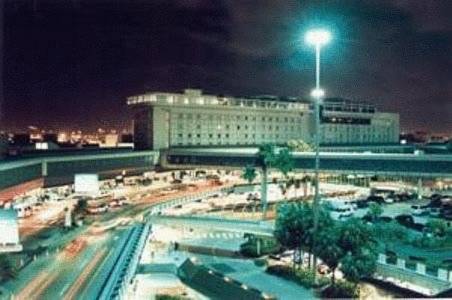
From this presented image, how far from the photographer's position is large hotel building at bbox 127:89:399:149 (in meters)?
5.23

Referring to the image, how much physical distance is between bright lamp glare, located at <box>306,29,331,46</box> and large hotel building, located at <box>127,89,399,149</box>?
1330 millimetres

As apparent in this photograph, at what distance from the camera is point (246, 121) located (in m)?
5.20

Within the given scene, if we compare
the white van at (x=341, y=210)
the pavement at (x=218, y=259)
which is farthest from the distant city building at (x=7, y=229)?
the white van at (x=341, y=210)

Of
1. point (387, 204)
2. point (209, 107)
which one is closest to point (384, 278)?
point (209, 107)

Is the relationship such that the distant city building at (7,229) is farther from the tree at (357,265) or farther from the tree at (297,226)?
the tree at (297,226)

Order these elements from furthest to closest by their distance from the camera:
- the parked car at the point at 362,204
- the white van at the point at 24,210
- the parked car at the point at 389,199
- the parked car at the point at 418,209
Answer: the parked car at the point at 389,199 < the parked car at the point at 362,204 < the parked car at the point at 418,209 < the white van at the point at 24,210

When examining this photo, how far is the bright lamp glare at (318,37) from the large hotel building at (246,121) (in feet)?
4.36

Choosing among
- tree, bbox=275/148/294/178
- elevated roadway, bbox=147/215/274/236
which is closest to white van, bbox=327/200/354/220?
tree, bbox=275/148/294/178

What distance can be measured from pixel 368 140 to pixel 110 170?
9.35 feet

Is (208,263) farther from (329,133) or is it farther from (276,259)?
(329,133)

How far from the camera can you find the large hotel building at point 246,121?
5.23 meters

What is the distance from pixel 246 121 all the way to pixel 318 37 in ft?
4.98

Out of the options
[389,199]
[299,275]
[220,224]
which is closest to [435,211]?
[389,199]

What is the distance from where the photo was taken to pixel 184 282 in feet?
18.6
